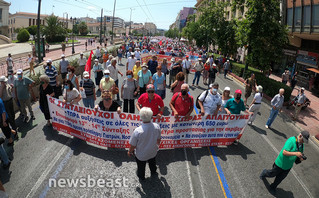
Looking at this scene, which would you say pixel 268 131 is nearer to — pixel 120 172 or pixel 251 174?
pixel 251 174

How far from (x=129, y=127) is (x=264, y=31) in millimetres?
14539

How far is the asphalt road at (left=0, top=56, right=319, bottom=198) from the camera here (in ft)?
14.4

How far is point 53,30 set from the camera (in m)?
48.0

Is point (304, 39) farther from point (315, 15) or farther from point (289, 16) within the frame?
point (315, 15)

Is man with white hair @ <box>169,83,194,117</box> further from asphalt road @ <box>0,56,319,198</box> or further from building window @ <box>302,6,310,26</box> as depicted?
building window @ <box>302,6,310,26</box>

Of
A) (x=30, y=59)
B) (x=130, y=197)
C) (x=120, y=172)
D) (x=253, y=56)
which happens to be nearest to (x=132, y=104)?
(x=120, y=172)

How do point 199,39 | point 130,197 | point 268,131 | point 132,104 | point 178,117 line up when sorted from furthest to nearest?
point 199,39 → point 268,131 → point 132,104 → point 178,117 → point 130,197

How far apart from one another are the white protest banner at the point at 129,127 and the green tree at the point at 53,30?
161ft

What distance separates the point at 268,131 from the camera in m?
8.35

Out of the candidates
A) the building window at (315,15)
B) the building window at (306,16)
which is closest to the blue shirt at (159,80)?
the building window at (315,15)

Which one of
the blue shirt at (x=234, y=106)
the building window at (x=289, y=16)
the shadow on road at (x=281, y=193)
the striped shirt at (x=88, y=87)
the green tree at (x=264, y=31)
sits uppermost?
the building window at (x=289, y=16)

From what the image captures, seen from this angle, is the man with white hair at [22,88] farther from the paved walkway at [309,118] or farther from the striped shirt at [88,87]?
the paved walkway at [309,118]

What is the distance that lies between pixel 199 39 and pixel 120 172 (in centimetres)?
3690

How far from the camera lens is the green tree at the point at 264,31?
1569 centimetres
